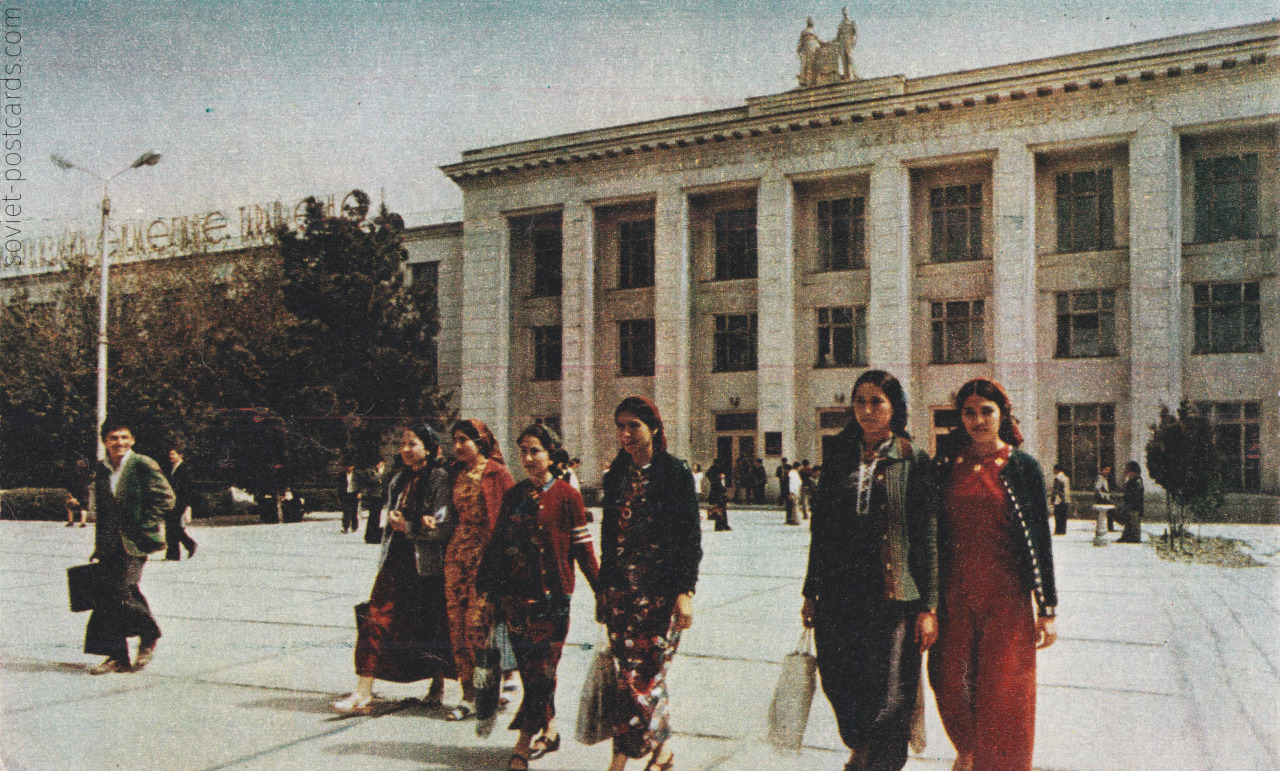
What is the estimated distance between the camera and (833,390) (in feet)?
114

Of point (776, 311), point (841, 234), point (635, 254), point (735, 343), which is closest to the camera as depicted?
point (776, 311)

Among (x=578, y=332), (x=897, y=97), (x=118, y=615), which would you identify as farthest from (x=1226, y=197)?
(x=118, y=615)

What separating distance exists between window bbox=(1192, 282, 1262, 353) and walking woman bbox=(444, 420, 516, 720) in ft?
92.8

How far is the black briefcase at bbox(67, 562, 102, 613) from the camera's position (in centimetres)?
780

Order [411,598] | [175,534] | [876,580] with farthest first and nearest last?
1. [175,534]
2. [411,598]
3. [876,580]

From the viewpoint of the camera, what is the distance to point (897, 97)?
108 feet

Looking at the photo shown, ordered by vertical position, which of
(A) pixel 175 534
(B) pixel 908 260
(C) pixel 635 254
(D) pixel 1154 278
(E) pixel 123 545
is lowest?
(A) pixel 175 534

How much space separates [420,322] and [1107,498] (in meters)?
20.7

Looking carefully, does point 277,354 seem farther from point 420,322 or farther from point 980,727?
point 980,727

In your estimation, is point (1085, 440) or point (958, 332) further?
point (958, 332)

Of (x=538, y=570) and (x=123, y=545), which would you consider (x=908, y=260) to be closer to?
(x=123, y=545)

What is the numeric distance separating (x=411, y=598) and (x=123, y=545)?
8.65ft

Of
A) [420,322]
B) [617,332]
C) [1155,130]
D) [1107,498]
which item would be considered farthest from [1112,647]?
[617,332]

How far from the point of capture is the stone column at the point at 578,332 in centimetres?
3797
